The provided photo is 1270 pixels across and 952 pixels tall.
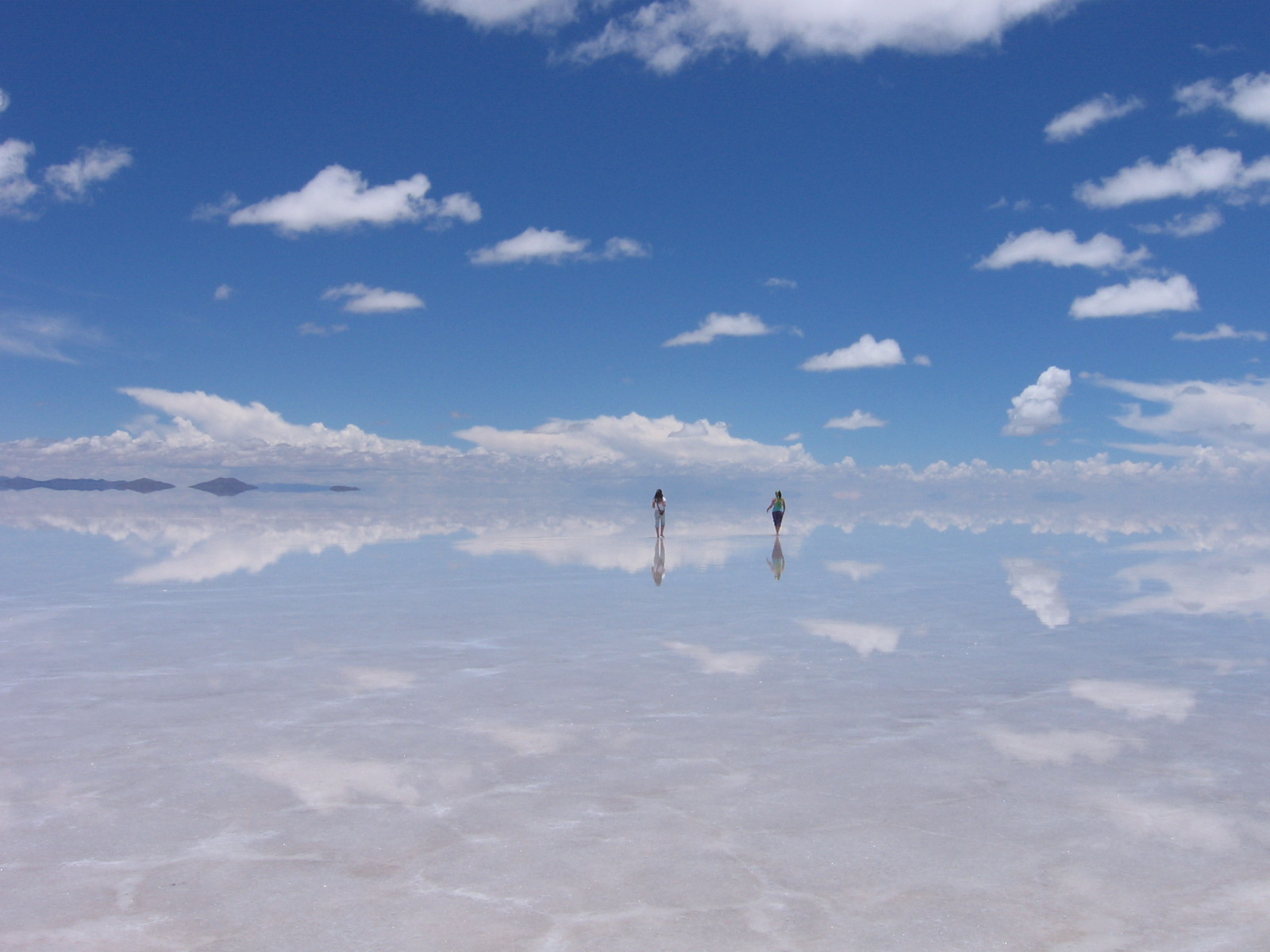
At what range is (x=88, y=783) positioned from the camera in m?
7.91

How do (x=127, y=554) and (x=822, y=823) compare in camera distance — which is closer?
(x=822, y=823)


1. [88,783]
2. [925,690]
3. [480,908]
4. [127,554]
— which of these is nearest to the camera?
→ [480,908]

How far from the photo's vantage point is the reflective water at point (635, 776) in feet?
18.2

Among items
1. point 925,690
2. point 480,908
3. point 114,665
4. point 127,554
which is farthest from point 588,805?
point 127,554

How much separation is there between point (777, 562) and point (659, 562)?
3.88m

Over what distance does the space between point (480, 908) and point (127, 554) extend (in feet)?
102

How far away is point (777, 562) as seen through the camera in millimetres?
28891

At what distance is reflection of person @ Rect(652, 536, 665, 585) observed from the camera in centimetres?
2417

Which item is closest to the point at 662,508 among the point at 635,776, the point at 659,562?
the point at 659,562

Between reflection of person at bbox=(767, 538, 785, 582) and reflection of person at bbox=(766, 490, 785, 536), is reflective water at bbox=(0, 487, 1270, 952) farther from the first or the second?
reflection of person at bbox=(766, 490, 785, 536)

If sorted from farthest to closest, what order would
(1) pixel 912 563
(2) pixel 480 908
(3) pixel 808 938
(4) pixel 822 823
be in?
(1) pixel 912 563 < (4) pixel 822 823 < (2) pixel 480 908 < (3) pixel 808 938

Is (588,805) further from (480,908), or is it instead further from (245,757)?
(245,757)

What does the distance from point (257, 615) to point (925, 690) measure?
12.9 metres

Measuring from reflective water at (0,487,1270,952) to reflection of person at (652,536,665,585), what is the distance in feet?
16.2
